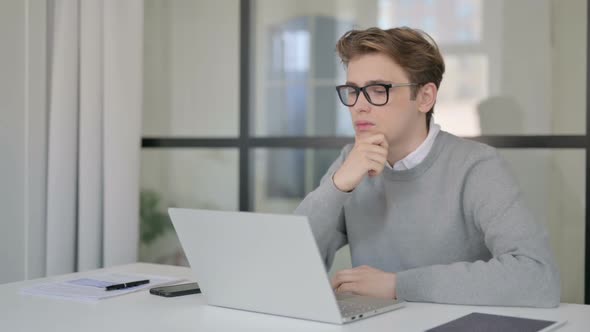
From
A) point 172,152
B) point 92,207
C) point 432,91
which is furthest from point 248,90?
point 432,91

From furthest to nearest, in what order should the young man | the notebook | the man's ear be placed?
1. the man's ear
2. the young man
3. the notebook

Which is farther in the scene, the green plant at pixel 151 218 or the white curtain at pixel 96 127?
the green plant at pixel 151 218

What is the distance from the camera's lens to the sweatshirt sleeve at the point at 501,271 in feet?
5.37

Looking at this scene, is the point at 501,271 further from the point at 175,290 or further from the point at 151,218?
the point at 151,218

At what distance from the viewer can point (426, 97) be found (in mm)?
2148

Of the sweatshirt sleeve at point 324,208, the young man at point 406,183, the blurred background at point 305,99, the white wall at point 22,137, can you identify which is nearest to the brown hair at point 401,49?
the young man at point 406,183

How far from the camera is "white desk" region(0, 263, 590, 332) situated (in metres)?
1.44

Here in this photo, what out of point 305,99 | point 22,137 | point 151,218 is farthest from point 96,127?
point 305,99

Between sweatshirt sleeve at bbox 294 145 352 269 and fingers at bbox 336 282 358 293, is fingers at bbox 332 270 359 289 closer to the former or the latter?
fingers at bbox 336 282 358 293

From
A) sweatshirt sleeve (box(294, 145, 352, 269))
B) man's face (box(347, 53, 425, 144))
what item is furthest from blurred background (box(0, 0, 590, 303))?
sweatshirt sleeve (box(294, 145, 352, 269))

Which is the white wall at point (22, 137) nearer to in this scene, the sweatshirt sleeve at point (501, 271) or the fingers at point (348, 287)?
the fingers at point (348, 287)

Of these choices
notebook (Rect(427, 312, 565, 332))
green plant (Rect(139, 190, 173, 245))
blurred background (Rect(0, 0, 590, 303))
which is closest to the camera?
notebook (Rect(427, 312, 565, 332))

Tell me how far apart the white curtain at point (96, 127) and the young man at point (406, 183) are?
1359 mm

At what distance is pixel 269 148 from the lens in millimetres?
3389
